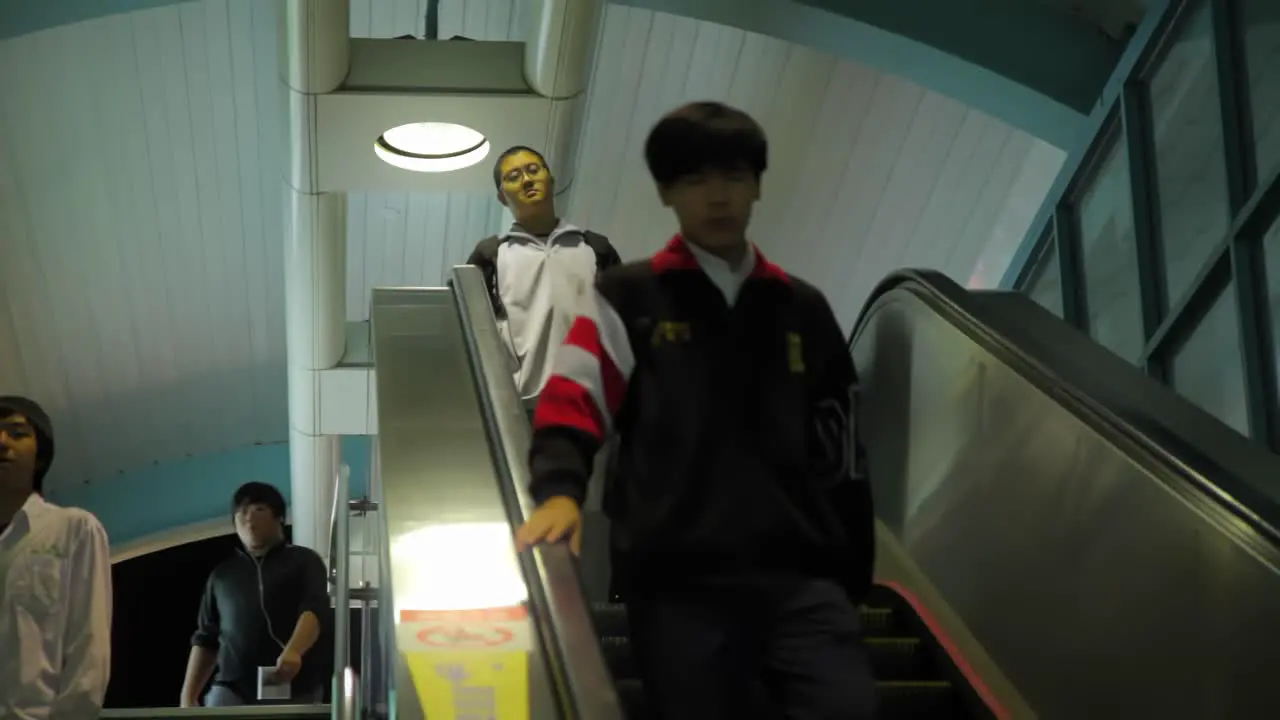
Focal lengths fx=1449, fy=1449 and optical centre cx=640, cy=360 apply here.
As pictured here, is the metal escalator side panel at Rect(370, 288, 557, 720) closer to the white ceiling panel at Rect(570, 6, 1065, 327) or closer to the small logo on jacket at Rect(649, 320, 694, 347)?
the small logo on jacket at Rect(649, 320, 694, 347)

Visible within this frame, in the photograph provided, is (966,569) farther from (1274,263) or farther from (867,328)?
(1274,263)

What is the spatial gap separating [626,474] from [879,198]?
8.00 metres

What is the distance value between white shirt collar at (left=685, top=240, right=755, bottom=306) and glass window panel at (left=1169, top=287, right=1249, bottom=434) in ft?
13.3

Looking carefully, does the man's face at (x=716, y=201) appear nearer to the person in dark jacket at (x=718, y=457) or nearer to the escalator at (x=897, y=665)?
the person in dark jacket at (x=718, y=457)

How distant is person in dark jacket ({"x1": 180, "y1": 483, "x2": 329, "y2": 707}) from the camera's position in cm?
598

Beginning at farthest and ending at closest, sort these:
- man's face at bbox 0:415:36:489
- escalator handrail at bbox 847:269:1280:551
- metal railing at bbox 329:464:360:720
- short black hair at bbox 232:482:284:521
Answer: short black hair at bbox 232:482:284:521
metal railing at bbox 329:464:360:720
man's face at bbox 0:415:36:489
escalator handrail at bbox 847:269:1280:551

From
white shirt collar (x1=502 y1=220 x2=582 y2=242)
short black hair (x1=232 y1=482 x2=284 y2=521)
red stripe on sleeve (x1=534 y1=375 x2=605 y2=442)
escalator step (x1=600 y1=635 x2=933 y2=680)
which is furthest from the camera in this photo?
short black hair (x1=232 y1=482 x2=284 y2=521)

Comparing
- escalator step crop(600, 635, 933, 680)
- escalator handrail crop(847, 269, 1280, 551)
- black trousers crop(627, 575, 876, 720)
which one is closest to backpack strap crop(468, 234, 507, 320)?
escalator handrail crop(847, 269, 1280, 551)

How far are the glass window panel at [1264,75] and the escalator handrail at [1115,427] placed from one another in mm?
2469

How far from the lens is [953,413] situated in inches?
163

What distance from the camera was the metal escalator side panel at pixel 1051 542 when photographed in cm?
282

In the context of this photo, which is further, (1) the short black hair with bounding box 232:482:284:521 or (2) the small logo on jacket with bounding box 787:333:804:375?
(1) the short black hair with bounding box 232:482:284:521

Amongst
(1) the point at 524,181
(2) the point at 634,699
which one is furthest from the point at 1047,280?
(2) the point at 634,699

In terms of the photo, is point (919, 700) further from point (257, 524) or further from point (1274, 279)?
point (257, 524)
